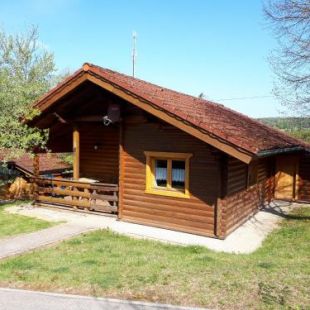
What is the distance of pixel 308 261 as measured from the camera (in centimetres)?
832

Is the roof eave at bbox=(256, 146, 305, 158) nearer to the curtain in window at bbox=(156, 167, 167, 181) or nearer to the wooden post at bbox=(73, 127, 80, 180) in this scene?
the curtain in window at bbox=(156, 167, 167, 181)

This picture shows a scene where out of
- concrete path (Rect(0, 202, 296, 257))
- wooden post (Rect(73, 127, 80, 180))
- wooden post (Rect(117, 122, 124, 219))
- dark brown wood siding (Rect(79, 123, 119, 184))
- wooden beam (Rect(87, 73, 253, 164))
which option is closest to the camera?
wooden beam (Rect(87, 73, 253, 164))

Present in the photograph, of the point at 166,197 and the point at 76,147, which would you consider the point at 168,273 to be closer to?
the point at 166,197

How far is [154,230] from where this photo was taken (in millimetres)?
11188

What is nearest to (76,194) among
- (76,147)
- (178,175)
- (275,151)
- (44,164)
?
(76,147)

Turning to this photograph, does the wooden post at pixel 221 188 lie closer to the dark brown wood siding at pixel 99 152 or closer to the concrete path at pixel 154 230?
the concrete path at pixel 154 230

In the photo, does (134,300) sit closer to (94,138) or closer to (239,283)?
(239,283)

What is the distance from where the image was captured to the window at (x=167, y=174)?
436 inches

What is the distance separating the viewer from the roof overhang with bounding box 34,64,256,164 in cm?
934

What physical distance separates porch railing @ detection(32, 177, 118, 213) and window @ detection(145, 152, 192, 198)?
1.41 meters

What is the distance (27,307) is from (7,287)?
3.60 ft

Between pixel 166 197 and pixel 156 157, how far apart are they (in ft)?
4.01

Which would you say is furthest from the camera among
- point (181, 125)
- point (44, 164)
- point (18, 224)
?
point (44, 164)

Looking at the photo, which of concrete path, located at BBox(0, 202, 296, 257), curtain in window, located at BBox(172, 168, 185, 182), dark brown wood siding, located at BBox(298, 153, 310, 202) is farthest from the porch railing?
dark brown wood siding, located at BBox(298, 153, 310, 202)
